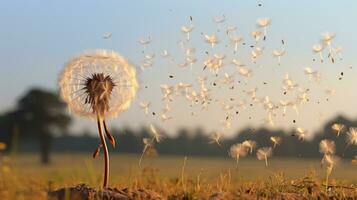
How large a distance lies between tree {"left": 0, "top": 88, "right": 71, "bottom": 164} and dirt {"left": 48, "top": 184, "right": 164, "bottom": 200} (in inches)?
1468

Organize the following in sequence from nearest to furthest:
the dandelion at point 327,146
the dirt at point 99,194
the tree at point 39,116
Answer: the dirt at point 99,194 → the dandelion at point 327,146 → the tree at point 39,116

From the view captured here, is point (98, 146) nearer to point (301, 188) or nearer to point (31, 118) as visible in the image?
point (301, 188)

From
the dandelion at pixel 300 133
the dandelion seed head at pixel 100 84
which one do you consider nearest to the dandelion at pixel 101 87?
the dandelion seed head at pixel 100 84

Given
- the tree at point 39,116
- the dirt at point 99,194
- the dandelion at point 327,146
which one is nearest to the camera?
the dirt at point 99,194

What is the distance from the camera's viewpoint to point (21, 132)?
147 feet

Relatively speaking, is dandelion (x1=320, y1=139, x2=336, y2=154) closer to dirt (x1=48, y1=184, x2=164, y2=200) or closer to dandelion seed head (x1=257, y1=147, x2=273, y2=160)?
dandelion seed head (x1=257, y1=147, x2=273, y2=160)

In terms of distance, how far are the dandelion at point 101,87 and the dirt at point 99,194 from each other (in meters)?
0.38

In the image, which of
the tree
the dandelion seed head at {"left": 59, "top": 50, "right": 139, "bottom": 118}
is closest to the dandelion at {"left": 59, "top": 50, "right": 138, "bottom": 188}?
the dandelion seed head at {"left": 59, "top": 50, "right": 139, "bottom": 118}

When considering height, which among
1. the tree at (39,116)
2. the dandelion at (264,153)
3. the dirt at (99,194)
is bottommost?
the dirt at (99,194)

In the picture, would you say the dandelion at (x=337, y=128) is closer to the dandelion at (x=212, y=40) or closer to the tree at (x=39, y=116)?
the dandelion at (x=212, y=40)

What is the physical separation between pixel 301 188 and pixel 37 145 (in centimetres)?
4141

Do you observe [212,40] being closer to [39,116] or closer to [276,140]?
[276,140]

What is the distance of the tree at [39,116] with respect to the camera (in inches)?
1774

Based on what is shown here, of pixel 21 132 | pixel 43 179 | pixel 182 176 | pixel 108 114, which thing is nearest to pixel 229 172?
pixel 182 176
